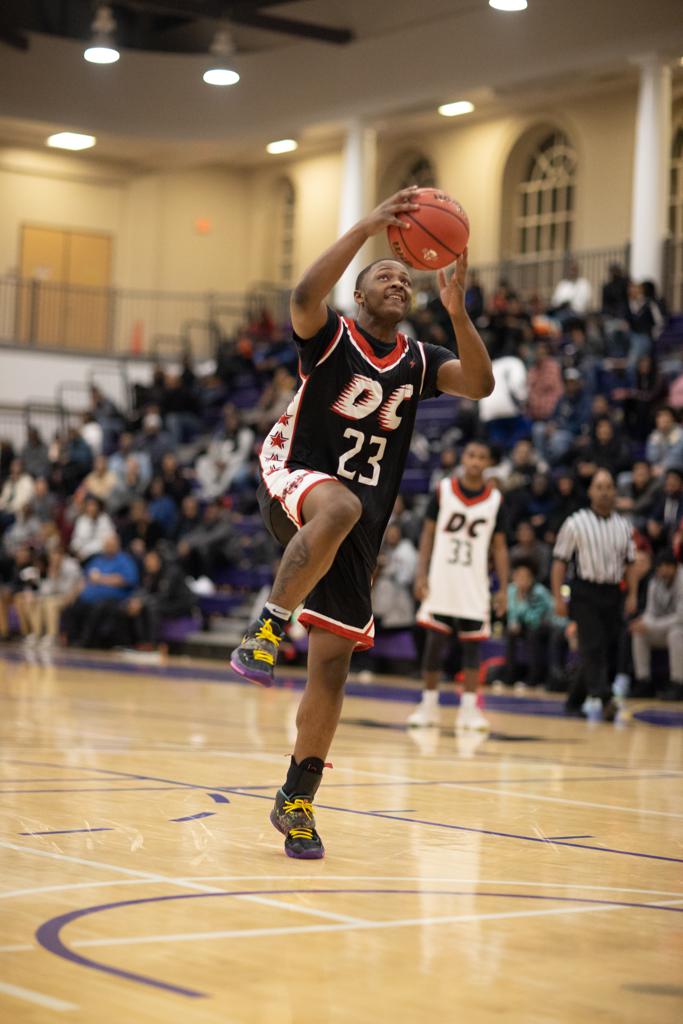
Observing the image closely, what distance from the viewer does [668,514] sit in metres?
14.5

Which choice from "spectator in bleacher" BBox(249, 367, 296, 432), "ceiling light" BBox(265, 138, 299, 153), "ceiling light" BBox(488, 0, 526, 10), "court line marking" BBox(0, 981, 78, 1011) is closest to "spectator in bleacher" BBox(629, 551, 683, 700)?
"ceiling light" BBox(488, 0, 526, 10)

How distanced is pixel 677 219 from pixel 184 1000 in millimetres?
21970

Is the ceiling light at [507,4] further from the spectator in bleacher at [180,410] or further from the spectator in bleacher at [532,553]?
the spectator in bleacher at [180,410]

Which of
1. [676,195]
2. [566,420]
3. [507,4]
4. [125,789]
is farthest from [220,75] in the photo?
[125,789]

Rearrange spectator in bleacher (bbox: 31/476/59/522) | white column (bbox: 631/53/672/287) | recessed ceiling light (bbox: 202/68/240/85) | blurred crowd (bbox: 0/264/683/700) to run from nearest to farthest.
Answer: blurred crowd (bbox: 0/264/683/700) < recessed ceiling light (bbox: 202/68/240/85) < white column (bbox: 631/53/672/287) < spectator in bleacher (bbox: 31/476/59/522)

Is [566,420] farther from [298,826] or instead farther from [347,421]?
[298,826]

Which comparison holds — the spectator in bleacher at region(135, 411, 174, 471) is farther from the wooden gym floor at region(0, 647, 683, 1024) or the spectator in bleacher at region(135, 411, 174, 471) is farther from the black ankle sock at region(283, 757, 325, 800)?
the black ankle sock at region(283, 757, 325, 800)

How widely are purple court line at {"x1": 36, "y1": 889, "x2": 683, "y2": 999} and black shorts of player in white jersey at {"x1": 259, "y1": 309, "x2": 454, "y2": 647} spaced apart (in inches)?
41.3

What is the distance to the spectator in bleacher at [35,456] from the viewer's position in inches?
963

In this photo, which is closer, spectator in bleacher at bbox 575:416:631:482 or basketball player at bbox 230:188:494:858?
basketball player at bbox 230:188:494:858

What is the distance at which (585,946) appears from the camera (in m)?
3.44

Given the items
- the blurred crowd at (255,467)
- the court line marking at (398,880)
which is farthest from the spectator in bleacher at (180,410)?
the court line marking at (398,880)

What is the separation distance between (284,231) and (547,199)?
286 inches

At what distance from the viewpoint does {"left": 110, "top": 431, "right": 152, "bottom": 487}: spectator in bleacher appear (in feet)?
74.0
